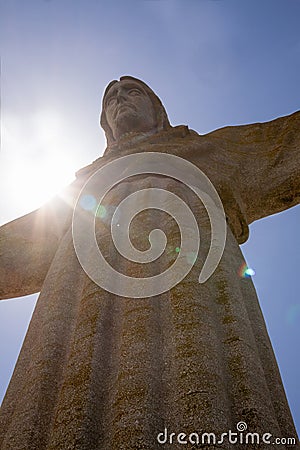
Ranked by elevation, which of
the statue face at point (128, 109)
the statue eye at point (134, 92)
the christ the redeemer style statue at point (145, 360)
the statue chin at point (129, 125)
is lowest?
the christ the redeemer style statue at point (145, 360)

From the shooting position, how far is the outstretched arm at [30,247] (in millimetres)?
4078

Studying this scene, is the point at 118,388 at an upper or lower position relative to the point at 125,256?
lower

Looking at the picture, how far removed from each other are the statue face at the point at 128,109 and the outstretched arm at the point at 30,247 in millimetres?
1512

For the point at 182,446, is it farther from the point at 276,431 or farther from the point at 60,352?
the point at 60,352

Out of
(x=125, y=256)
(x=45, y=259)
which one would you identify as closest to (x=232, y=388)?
(x=125, y=256)

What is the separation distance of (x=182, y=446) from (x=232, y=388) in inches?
15.0

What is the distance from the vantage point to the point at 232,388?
6.19ft

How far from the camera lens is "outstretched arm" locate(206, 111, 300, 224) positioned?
13.2 ft
